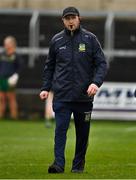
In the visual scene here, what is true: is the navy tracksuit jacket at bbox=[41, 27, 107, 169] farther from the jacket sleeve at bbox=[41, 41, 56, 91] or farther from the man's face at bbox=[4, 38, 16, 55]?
the man's face at bbox=[4, 38, 16, 55]

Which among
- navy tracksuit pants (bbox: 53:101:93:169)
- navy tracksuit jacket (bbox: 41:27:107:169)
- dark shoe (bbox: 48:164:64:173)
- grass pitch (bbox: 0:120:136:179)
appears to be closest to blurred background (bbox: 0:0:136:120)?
grass pitch (bbox: 0:120:136:179)

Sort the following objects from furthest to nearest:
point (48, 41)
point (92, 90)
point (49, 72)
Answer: point (48, 41) → point (49, 72) → point (92, 90)

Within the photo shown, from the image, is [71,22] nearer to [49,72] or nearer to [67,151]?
[49,72]

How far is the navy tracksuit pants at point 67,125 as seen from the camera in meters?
13.0

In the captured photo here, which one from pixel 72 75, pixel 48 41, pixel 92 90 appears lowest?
pixel 48 41

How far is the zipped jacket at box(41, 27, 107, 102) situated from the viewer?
12992 millimetres

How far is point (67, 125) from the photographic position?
13.1 metres

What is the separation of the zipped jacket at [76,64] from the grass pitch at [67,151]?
113 centimetres

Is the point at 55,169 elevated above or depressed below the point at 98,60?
below

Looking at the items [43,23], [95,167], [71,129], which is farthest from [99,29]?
[95,167]

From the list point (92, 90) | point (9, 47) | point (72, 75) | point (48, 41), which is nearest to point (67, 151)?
point (72, 75)

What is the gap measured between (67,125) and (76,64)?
845 millimetres

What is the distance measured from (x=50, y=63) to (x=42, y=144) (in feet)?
18.0

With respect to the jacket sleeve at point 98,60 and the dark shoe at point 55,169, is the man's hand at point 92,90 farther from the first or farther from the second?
the dark shoe at point 55,169
